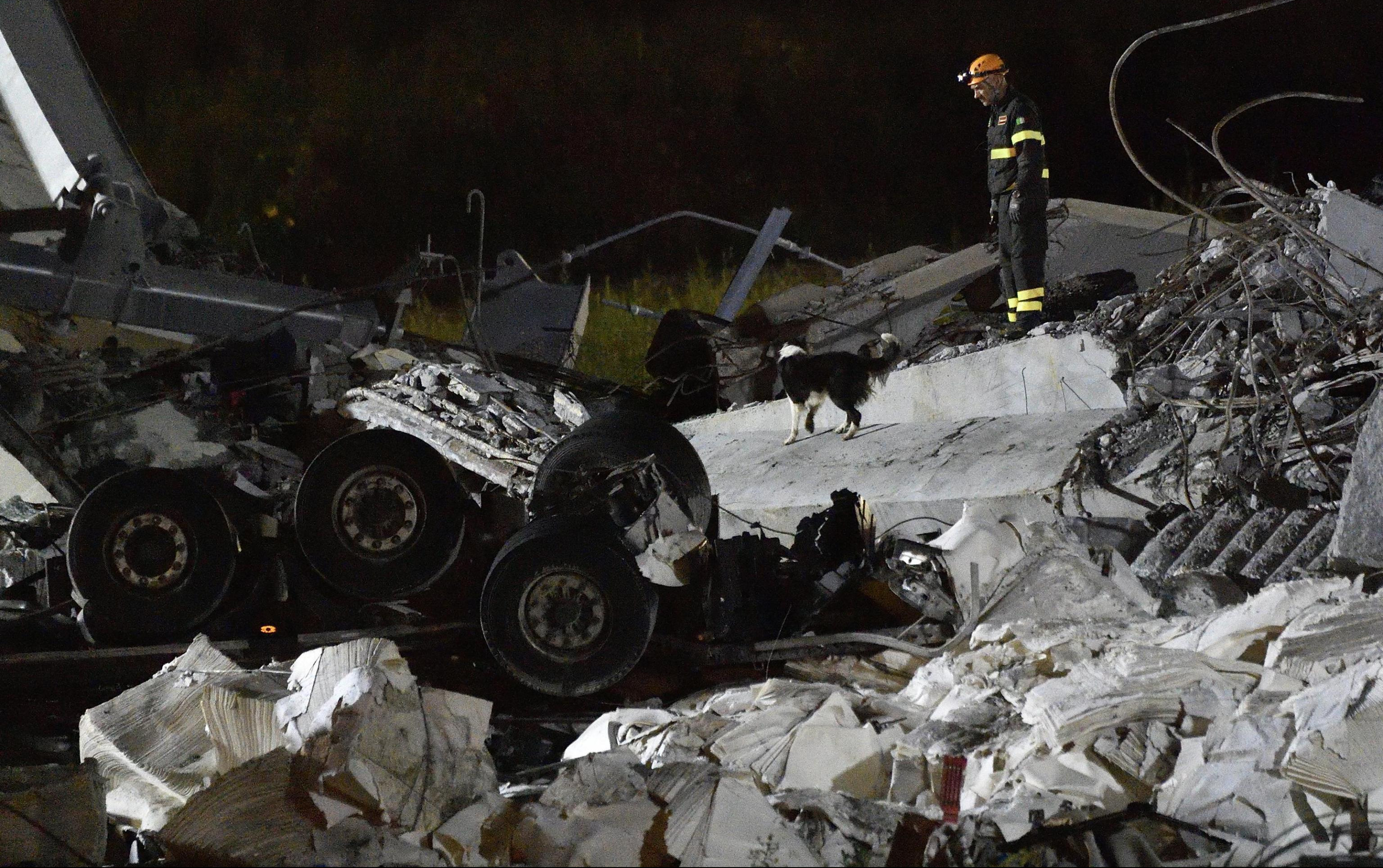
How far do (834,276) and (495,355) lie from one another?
566 centimetres

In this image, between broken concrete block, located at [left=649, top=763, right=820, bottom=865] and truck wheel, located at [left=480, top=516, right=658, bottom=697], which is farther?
truck wheel, located at [left=480, top=516, right=658, bottom=697]

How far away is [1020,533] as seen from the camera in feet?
17.2

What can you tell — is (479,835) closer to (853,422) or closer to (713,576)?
(713,576)

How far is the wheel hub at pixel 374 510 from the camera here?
498 cm

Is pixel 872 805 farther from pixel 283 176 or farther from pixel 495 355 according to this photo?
pixel 283 176

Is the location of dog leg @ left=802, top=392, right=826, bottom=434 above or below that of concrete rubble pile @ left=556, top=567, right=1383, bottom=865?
above

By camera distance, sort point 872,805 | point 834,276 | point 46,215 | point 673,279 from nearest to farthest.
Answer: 1. point 872,805
2. point 46,215
3. point 834,276
4. point 673,279

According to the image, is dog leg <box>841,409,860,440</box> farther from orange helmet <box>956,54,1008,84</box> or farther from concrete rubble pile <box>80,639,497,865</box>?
concrete rubble pile <box>80,639,497,865</box>

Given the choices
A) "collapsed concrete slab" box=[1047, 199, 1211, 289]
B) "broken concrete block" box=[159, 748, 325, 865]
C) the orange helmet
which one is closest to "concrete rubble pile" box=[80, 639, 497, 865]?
"broken concrete block" box=[159, 748, 325, 865]

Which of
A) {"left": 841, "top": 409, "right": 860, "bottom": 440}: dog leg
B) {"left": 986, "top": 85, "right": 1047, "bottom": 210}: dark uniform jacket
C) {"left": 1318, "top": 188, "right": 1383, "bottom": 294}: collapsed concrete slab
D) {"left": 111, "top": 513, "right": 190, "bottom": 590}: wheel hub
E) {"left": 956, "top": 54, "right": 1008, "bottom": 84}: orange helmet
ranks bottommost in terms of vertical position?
{"left": 111, "top": 513, "right": 190, "bottom": 590}: wheel hub

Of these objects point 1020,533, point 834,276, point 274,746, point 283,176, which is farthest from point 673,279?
point 274,746

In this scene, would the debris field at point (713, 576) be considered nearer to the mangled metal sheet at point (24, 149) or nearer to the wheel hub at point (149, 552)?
the wheel hub at point (149, 552)

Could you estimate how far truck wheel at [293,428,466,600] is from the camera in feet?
16.3

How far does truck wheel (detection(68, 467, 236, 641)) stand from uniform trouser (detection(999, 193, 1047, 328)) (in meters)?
5.06
